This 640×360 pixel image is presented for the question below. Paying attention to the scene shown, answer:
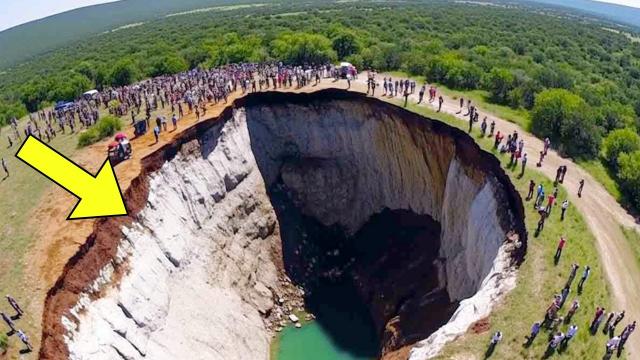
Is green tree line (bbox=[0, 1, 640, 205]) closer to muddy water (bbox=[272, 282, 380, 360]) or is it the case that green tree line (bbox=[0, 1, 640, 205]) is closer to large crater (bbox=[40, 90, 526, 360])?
large crater (bbox=[40, 90, 526, 360])

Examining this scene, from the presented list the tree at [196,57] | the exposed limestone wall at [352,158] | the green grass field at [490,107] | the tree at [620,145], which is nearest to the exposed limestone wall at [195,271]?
the exposed limestone wall at [352,158]

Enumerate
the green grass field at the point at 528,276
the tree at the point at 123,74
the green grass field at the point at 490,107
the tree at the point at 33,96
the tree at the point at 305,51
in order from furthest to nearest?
the tree at the point at 33,96 → the tree at the point at 123,74 → the tree at the point at 305,51 → the green grass field at the point at 490,107 → the green grass field at the point at 528,276

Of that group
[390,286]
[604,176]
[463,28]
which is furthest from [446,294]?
[463,28]

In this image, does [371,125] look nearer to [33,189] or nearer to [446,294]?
[446,294]

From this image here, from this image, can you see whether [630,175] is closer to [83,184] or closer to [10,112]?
[83,184]

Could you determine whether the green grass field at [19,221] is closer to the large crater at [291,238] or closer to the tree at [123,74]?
the large crater at [291,238]

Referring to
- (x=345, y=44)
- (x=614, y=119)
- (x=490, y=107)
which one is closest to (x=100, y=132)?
(x=490, y=107)
